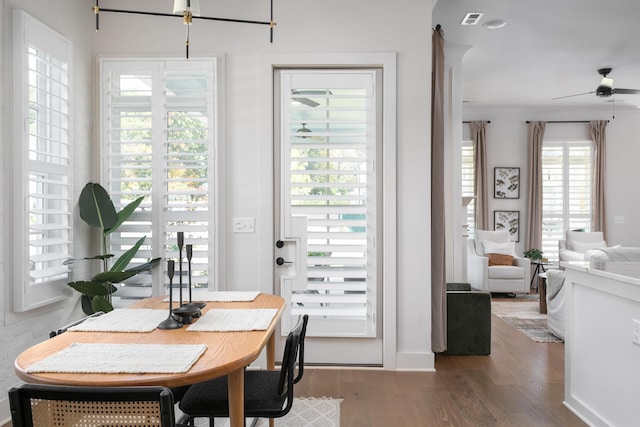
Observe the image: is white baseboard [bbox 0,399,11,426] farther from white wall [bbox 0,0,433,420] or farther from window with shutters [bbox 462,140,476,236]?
window with shutters [bbox 462,140,476,236]

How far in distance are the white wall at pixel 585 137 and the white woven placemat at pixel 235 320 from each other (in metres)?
6.85

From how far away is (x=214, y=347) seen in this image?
161 centimetres

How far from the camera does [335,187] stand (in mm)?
3531

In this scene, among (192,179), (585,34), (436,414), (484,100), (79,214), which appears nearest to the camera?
(436,414)

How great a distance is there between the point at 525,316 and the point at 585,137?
4.27m

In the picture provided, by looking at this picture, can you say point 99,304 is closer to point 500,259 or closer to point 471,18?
point 471,18

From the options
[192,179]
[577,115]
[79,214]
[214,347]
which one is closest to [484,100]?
[577,115]

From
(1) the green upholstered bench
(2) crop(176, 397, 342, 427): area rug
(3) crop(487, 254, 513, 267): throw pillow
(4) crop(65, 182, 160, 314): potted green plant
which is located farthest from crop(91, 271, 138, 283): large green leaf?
(3) crop(487, 254, 513, 267): throw pillow

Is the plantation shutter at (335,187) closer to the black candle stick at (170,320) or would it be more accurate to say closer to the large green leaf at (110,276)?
the large green leaf at (110,276)

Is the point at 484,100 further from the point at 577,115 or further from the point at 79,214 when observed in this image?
the point at 79,214

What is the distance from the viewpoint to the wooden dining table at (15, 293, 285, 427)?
1.31 meters

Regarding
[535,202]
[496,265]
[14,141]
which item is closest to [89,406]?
[14,141]

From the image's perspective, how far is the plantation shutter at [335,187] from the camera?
3.52 m

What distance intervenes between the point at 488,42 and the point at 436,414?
3911 mm
